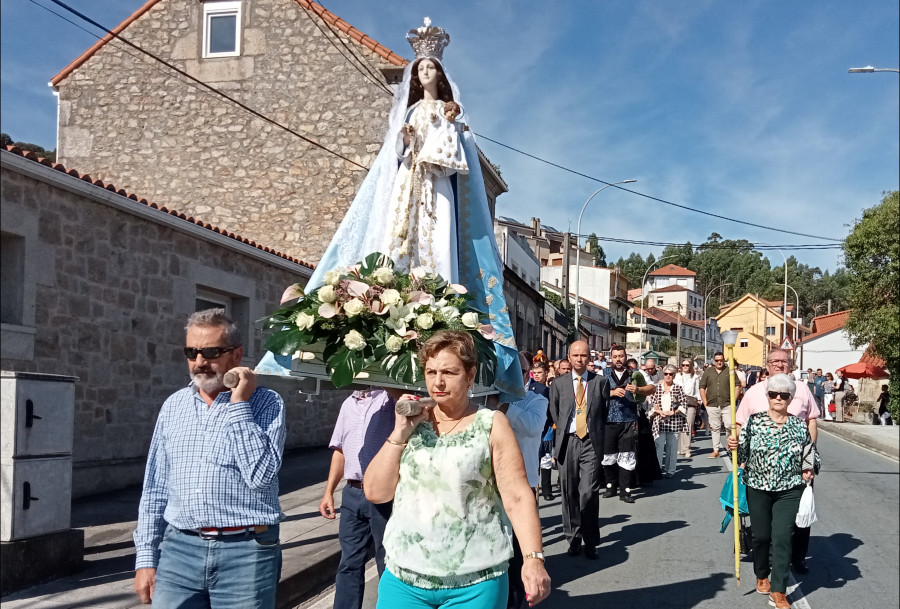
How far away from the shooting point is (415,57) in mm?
4637

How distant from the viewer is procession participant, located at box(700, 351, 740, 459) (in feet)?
49.8

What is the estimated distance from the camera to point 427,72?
4.58 metres

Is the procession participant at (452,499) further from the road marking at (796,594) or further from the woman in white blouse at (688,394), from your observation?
the woman in white blouse at (688,394)

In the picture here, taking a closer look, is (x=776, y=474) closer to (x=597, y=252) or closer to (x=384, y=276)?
(x=384, y=276)

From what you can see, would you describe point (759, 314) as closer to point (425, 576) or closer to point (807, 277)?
point (807, 277)

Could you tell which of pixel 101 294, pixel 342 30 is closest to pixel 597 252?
pixel 342 30

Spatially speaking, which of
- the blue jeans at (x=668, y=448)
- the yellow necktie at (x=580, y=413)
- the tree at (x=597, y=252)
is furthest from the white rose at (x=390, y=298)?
the tree at (x=597, y=252)

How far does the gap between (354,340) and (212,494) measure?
85cm

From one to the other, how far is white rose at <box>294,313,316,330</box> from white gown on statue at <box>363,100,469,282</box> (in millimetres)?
837

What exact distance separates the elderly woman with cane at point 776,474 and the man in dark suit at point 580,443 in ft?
6.03

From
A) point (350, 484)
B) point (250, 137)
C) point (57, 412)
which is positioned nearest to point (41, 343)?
→ point (57, 412)

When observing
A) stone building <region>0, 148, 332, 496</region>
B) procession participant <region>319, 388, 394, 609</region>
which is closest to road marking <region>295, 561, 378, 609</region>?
procession participant <region>319, 388, 394, 609</region>

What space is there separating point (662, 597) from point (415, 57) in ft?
14.7

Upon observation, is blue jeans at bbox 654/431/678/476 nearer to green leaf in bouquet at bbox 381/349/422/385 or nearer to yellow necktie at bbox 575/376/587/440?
yellow necktie at bbox 575/376/587/440
